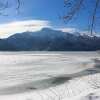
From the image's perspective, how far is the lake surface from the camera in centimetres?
426

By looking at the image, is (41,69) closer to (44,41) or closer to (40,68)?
(40,68)

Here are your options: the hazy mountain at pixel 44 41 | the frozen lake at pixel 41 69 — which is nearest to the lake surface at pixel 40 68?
the frozen lake at pixel 41 69

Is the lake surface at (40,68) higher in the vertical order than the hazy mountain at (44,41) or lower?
lower

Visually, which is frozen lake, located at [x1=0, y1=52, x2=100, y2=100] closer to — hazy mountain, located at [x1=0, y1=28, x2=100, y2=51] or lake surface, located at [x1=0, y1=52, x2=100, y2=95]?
lake surface, located at [x1=0, y1=52, x2=100, y2=95]

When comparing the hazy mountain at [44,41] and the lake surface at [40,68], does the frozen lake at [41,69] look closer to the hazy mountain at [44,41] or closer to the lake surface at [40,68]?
the lake surface at [40,68]

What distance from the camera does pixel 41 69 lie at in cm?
545

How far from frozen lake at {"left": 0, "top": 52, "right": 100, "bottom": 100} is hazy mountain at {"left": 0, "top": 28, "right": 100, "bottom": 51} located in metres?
0.19

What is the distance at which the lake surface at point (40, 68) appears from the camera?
4255 millimetres

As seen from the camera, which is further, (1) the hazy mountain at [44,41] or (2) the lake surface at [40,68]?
(1) the hazy mountain at [44,41]

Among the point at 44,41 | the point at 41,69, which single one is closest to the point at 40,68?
the point at 41,69

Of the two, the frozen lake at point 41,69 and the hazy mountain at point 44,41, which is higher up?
the hazy mountain at point 44,41

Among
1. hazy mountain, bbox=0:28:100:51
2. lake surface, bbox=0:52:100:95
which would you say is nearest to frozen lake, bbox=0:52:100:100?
lake surface, bbox=0:52:100:95

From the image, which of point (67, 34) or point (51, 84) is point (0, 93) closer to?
point (51, 84)

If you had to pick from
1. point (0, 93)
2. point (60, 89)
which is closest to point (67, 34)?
point (60, 89)
